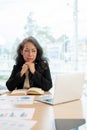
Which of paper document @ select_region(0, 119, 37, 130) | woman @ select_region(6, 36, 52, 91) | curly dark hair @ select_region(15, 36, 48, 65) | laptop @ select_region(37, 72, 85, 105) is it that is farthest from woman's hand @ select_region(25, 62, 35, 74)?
paper document @ select_region(0, 119, 37, 130)

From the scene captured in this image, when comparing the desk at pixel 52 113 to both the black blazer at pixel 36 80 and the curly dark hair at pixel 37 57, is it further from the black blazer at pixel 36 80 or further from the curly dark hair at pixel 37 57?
the curly dark hair at pixel 37 57

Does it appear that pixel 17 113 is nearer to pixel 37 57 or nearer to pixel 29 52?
pixel 29 52

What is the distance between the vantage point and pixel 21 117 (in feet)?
3.39

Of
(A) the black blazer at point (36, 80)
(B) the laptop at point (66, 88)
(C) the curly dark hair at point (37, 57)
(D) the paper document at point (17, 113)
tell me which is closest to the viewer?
(D) the paper document at point (17, 113)

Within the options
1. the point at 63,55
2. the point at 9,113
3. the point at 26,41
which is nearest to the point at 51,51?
the point at 63,55

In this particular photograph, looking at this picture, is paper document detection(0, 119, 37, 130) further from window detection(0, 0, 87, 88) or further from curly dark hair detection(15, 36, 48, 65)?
window detection(0, 0, 87, 88)

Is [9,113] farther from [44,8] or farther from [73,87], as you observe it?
[44,8]

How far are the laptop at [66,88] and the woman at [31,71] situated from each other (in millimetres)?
588

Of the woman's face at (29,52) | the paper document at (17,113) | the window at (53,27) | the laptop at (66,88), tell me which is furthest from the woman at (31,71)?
the window at (53,27)

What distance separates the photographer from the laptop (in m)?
1.30

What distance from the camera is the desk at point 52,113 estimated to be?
95cm

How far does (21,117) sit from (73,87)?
46 cm

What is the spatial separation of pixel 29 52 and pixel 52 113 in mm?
1052

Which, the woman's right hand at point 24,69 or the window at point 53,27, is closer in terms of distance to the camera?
the woman's right hand at point 24,69
